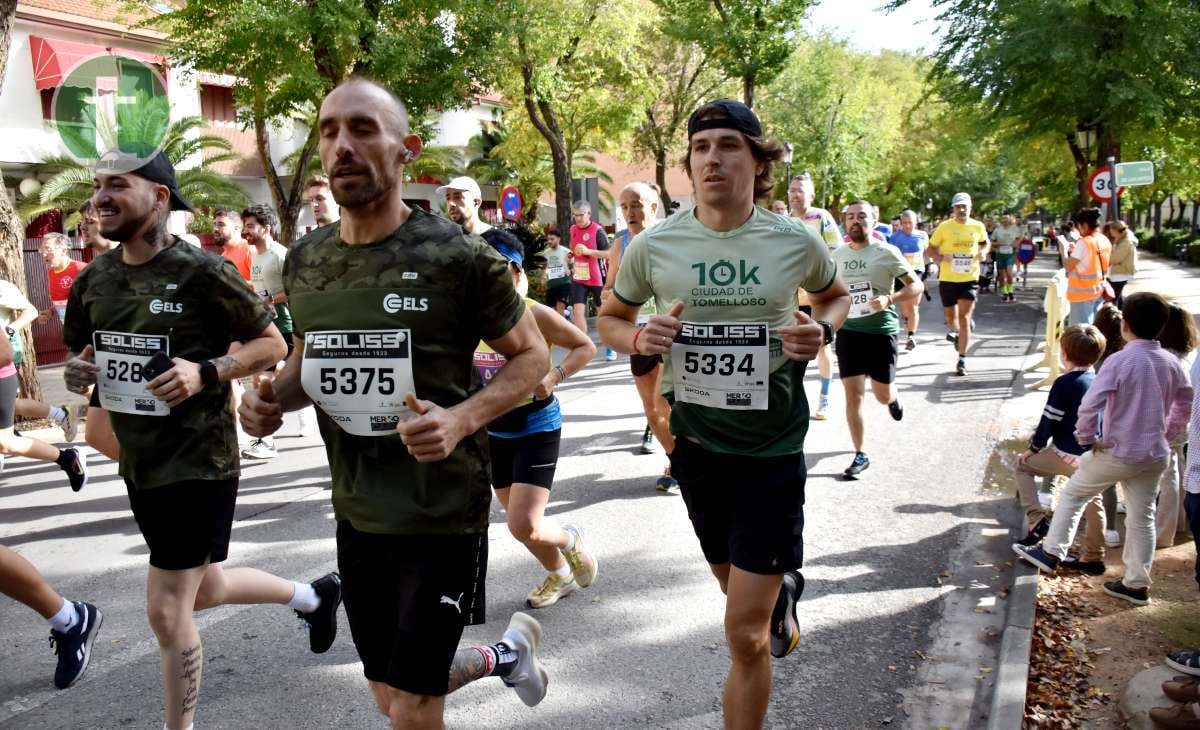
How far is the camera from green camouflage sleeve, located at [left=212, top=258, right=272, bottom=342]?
3367 mm

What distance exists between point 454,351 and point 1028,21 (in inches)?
760

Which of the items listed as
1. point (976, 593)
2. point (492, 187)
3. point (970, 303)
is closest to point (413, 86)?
point (970, 303)

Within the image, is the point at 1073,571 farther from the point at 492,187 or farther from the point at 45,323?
the point at 492,187

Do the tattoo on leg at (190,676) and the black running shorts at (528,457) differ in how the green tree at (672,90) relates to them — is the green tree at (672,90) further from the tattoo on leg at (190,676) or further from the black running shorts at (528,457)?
the tattoo on leg at (190,676)

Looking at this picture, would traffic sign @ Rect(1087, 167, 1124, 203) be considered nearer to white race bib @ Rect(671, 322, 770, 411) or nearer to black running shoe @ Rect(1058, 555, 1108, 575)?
black running shoe @ Rect(1058, 555, 1108, 575)

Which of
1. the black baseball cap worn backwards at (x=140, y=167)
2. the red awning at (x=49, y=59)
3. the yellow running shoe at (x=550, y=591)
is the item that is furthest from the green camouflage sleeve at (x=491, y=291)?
the red awning at (x=49, y=59)

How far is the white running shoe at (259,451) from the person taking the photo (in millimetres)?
8423

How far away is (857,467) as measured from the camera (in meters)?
7.08

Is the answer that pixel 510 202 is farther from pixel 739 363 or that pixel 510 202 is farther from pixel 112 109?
pixel 739 363

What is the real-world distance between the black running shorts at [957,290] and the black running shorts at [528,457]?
9044 millimetres

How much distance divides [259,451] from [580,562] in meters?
4.71

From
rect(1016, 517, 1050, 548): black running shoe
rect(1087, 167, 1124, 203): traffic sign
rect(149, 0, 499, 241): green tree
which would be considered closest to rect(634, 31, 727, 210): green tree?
rect(149, 0, 499, 241): green tree

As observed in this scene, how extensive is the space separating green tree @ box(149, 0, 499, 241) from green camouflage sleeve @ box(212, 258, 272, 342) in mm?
8911

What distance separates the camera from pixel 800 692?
3850 mm
